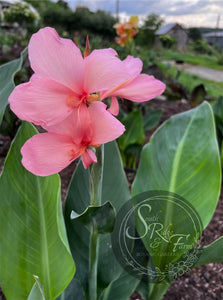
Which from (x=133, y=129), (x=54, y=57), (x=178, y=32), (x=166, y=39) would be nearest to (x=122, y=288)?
(x=54, y=57)

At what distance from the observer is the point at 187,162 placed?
734 mm

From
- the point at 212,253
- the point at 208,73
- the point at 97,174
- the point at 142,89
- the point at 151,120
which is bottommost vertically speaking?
the point at 208,73

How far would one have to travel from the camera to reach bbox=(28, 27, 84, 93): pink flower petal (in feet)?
1.14

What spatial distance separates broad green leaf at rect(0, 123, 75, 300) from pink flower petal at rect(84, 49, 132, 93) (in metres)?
0.25

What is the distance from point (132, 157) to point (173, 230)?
1231mm

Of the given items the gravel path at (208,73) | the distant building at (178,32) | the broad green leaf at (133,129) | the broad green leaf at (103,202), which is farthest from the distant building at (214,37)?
the broad green leaf at (103,202)

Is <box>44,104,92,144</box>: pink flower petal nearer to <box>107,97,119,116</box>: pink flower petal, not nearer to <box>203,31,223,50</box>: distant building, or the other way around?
<box>107,97,119,116</box>: pink flower petal

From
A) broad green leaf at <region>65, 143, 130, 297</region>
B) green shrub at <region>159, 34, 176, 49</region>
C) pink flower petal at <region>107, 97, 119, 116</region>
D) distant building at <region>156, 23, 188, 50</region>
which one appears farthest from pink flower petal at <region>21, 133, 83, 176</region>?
distant building at <region>156, 23, 188, 50</region>

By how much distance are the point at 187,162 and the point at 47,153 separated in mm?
446

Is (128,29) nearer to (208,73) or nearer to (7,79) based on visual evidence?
(7,79)

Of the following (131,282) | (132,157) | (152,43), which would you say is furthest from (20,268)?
(152,43)

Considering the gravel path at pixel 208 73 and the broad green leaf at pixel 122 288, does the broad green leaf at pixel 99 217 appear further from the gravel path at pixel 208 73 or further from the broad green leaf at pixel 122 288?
the gravel path at pixel 208 73

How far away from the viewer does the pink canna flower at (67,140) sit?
36 cm

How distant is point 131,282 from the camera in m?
0.74
